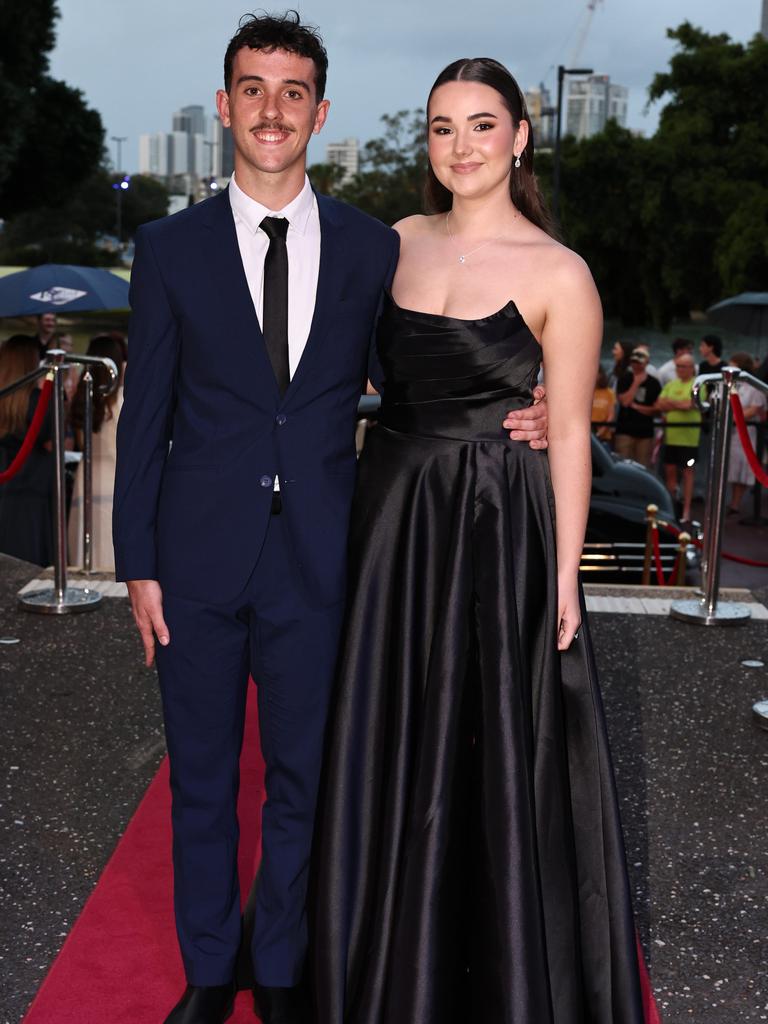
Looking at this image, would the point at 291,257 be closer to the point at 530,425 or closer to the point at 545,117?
the point at 530,425

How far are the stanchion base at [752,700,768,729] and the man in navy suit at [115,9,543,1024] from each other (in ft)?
8.70

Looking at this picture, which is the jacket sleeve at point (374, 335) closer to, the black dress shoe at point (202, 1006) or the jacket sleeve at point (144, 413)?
the jacket sleeve at point (144, 413)

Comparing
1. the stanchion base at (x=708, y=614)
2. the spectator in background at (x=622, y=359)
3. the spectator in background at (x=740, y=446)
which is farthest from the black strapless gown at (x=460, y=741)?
the spectator in background at (x=622, y=359)

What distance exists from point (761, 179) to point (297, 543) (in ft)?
105

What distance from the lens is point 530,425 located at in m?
2.66

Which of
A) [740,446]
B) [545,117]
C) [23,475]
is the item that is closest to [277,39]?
[23,475]

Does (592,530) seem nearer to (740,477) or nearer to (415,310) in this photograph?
(740,477)

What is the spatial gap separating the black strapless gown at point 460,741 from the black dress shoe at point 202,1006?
250 millimetres

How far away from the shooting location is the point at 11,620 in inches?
239

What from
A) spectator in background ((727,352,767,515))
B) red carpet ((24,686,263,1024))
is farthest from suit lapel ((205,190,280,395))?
spectator in background ((727,352,767,515))

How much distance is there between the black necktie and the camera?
2619 millimetres

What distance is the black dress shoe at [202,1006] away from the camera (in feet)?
8.98

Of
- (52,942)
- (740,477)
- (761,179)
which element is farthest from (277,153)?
(761,179)

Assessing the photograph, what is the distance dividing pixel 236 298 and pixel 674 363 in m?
10.8
